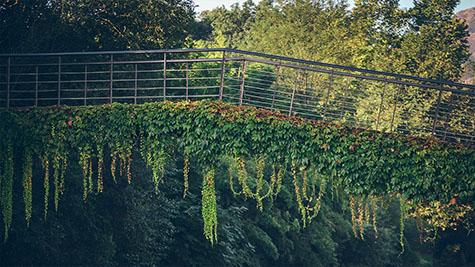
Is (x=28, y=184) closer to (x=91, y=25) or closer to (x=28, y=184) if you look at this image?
(x=28, y=184)

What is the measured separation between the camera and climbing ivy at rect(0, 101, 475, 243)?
16.4 meters

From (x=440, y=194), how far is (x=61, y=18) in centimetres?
994

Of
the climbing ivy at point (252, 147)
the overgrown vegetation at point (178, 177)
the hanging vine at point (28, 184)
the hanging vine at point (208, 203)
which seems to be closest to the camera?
the climbing ivy at point (252, 147)

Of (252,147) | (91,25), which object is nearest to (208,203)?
(252,147)

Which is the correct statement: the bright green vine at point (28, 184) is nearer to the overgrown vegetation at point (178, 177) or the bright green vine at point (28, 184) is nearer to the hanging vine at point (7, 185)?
the overgrown vegetation at point (178, 177)

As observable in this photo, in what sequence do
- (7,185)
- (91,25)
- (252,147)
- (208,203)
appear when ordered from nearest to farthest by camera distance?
(252,147) → (208,203) → (7,185) → (91,25)

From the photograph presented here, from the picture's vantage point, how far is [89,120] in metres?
18.4

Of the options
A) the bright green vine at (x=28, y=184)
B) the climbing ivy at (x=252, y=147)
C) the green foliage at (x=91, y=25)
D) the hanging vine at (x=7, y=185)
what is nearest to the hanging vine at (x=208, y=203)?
the climbing ivy at (x=252, y=147)

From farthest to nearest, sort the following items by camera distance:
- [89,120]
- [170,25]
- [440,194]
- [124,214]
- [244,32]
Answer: [244,32], [170,25], [124,214], [89,120], [440,194]

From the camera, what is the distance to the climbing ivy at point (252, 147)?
16.4 metres

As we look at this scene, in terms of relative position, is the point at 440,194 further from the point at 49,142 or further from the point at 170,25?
the point at 170,25

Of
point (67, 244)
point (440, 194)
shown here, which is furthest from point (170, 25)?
point (440, 194)

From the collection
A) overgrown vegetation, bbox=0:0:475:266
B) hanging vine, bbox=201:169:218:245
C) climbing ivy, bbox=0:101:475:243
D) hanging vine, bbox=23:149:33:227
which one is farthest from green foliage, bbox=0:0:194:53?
hanging vine, bbox=201:169:218:245

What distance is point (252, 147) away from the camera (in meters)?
17.2
